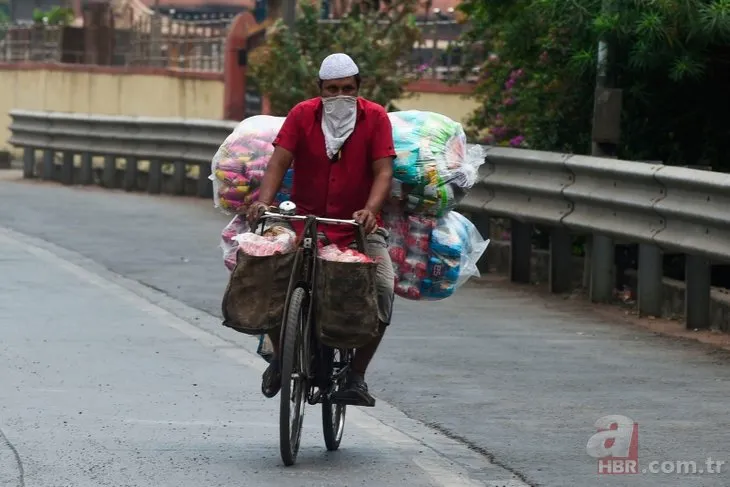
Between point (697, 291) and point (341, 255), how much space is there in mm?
4956

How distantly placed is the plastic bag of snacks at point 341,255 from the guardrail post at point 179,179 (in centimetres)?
1645

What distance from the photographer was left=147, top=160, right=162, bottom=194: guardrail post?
Result: 24797 millimetres

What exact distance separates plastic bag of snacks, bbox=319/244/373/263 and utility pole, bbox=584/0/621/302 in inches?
228

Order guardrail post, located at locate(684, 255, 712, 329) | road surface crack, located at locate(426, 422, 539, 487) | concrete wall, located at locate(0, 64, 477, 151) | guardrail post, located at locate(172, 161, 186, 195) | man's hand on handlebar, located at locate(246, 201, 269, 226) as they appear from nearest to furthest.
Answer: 1. road surface crack, located at locate(426, 422, 539, 487)
2. man's hand on handlebar, located at locate(246, 201, 269, 226)
3. guardrail post, located at locate(684, 255, 712, 329)
4. guardrail post, located at locate(172, 161, 186, 195)
5. concrete wall, located at locate(0, 64, 477, 151)

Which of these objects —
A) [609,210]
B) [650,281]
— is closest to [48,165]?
[609,210]

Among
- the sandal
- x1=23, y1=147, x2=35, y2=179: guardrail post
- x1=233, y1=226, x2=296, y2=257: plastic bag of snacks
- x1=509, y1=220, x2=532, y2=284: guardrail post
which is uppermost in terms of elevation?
x1=233, y1=226, x2=296, y2=257: plastic bag of snacks

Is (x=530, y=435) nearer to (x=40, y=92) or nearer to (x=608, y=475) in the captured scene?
(x=608, y=475)

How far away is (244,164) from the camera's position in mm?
8875

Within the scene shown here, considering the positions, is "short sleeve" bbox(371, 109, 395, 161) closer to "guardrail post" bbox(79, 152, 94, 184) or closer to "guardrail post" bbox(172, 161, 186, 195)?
"guardrail post" bbox(172, 161, 186, 195)

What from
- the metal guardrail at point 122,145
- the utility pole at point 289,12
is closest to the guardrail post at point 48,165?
the metal guardrail at point 122,145

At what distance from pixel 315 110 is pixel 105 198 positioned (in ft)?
50.2

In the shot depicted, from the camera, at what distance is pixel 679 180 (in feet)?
40.7

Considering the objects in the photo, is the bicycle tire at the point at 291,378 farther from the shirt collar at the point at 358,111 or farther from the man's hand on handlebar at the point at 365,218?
the shirt collar at the point at 358,111

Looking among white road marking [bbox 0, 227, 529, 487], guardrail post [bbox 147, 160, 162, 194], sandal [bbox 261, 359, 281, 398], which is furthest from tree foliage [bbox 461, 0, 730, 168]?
guardrail post [bbox 147, 160, 162, 194]
